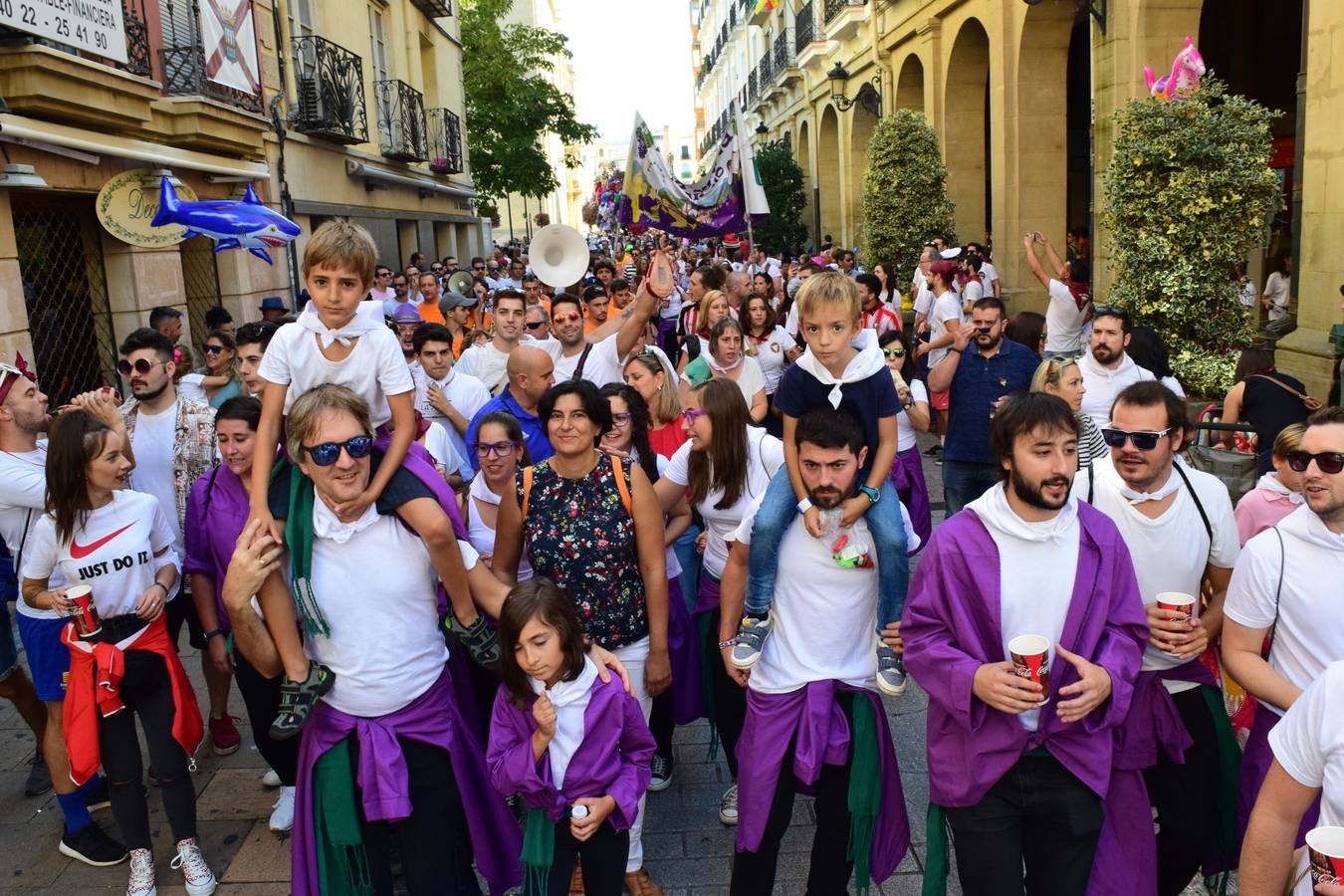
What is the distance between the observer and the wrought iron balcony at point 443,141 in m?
23.3

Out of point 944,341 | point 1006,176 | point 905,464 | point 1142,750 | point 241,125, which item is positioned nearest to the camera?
point 1142,750

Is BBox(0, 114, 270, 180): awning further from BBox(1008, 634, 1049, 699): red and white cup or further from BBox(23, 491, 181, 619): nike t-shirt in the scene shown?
BBox(1008, 634, 1049, 699): red and white cup

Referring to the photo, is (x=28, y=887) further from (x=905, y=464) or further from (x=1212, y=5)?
(x=1212, y=5)

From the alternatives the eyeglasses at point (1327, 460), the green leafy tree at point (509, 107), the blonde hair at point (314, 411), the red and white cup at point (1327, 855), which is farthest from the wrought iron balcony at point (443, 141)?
the red and white cup at point (1327, 855)

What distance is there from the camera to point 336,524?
3.26 metres

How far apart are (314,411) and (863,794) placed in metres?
2.12

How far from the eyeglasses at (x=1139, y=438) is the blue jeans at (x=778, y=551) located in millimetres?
746

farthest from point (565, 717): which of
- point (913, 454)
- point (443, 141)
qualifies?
point (443, 141)

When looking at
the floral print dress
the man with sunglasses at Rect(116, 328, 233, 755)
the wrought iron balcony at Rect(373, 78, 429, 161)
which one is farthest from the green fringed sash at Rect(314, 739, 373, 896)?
the wrought iron balcony at Rect(373, 78, 429, 161)

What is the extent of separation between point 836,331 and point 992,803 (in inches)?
71.4

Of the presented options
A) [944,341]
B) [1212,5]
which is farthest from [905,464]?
[1212,5]

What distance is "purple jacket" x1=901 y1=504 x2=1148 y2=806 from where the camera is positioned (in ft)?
9.34

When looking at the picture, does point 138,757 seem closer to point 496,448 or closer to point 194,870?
point 194,870

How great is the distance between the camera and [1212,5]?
1723 centimetres
